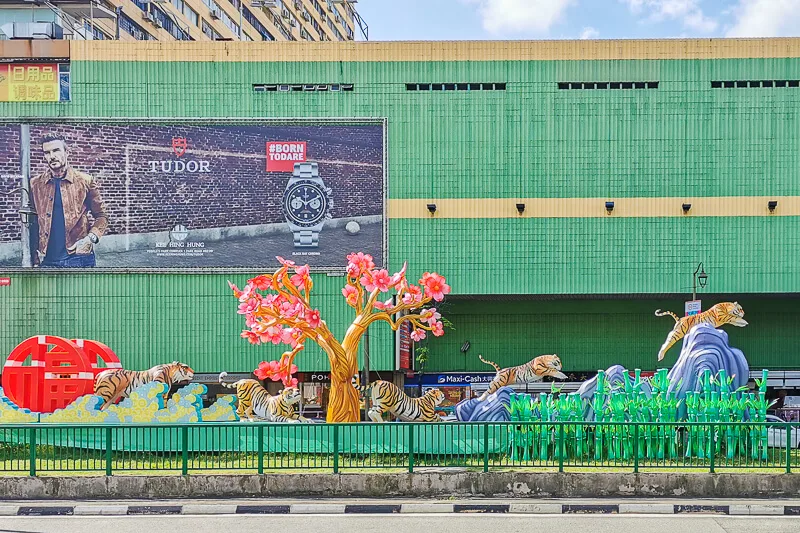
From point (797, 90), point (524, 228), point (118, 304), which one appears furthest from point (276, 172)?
point (797, 90)

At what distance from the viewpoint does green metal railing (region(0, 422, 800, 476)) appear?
1295 centimetres

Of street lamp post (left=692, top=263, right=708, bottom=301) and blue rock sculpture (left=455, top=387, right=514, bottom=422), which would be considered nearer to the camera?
blue rock sculpture (left=455, top=387, right=514, bottom=422)

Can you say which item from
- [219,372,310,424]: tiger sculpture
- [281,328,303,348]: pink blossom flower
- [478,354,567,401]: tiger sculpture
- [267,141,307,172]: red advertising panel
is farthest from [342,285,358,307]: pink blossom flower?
[267,141,307,172]: red advertising panel

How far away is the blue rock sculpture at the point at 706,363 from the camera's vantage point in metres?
17.0

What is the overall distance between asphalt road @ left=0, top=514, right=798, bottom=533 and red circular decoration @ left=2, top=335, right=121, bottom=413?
7.67 metres

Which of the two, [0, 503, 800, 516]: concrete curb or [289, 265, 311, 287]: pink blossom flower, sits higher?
[289, 265, 311, 287]: pink blossom flower

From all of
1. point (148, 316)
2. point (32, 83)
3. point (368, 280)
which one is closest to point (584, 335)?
point (368, 280)

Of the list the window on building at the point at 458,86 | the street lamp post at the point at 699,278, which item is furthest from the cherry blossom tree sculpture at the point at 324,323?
the street lamp post at the point at 699,278

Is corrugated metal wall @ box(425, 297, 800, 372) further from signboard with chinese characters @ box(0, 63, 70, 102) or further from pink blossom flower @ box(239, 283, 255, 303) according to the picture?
signboard with chinese characters @ box(0, 63, 70, 102)

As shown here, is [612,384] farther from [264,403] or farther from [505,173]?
[505,173]

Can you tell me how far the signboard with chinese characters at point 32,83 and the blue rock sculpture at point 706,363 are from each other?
21.5 meters

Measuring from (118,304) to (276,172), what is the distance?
7.00 meters

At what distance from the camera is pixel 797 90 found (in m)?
27.3

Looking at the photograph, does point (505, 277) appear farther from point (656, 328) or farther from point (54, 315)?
point (54, 315)
